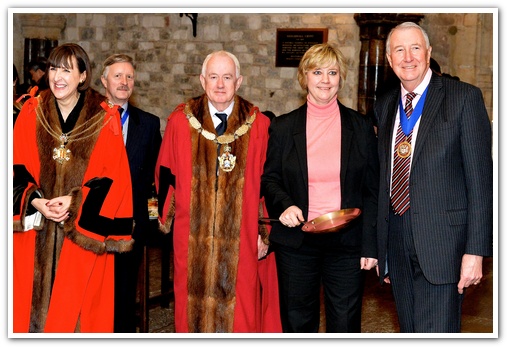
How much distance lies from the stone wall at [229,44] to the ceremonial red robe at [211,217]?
556 cm

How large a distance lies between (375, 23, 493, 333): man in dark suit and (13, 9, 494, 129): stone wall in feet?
19.6

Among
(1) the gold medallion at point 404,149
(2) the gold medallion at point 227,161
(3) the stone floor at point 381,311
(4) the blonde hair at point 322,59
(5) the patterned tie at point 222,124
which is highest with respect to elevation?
(4) the blonde hair at point 322,59

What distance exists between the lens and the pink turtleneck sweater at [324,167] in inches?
155

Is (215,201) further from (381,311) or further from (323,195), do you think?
(381,311)

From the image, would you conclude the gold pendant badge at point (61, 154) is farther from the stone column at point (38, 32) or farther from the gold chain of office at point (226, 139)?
the stone column at point (38, 32)

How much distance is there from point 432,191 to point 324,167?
0.60m

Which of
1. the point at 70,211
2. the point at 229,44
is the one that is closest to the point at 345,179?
the point at 70,211

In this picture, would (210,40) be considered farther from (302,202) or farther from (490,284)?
(302,202)

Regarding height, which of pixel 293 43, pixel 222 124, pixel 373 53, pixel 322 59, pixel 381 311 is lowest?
pixel 381 311

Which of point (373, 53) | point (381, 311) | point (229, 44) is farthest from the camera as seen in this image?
point (229, 44)

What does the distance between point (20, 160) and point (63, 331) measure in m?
0.96

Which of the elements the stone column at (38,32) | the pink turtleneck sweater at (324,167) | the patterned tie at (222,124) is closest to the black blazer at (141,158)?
the patterned tie at (222,124)

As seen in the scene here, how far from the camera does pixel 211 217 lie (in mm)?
4293

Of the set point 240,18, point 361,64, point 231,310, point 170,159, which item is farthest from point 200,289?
point 240,18
